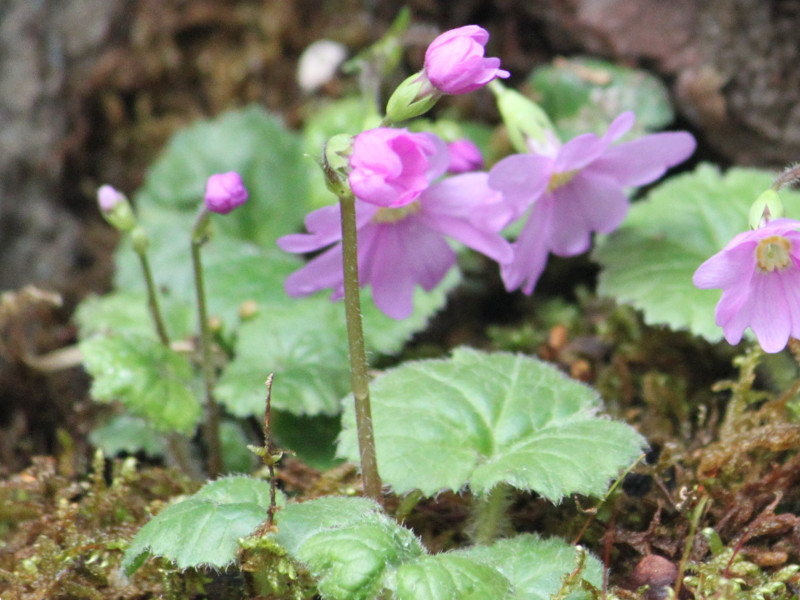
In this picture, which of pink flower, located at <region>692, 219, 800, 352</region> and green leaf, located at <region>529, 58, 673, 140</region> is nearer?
pink flower, located at <region>692, 219, 800, 352</region>

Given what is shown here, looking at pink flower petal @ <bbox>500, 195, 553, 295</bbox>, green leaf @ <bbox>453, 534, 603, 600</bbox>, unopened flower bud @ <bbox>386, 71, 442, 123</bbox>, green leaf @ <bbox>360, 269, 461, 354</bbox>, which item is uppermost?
unopened flower bud @ <bbox>386, 71, 442, 123</bbox>

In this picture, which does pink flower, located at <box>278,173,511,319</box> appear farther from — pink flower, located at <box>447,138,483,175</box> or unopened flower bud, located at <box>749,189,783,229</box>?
unopened flower bud, located at <box>749,189,783,229</box>

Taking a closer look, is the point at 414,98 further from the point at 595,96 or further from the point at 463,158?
the point at 595,96

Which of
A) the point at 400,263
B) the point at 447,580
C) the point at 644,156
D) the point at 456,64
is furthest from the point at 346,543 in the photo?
the point at 644,156

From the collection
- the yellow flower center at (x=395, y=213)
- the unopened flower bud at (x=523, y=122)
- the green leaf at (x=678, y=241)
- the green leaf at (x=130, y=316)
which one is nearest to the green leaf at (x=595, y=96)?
the green leaf at (x=678, y=241)

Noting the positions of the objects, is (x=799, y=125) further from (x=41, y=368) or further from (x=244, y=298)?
(x=41, y=368)

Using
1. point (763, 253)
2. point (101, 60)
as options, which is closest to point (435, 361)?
point (763, 253)

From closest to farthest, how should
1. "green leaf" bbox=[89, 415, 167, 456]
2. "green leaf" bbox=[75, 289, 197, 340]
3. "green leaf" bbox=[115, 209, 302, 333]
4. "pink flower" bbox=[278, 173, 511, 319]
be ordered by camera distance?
"pink flower" bbox=[278, 173, 511, 319] → "green leaf" bbox=[89, 415, 167, 456] → "green leaf" bbox=[75, 289, 197, 340] → "green leaf" bbox=[115, 209, 302, 333]

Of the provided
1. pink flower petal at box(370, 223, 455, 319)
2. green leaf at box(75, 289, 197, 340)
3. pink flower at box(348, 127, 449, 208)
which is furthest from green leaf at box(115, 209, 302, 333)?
pink flower at box(348, 127, 449, 208)
